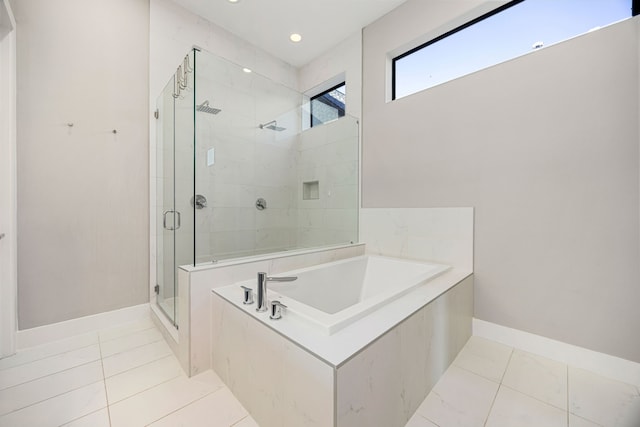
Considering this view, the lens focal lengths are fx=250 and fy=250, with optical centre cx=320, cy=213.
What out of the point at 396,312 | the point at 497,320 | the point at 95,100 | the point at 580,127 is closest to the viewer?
the point at 396,312

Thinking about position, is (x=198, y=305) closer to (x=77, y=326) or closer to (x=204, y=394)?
(x=204, y=394)

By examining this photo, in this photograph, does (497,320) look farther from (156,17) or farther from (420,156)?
(156,17)

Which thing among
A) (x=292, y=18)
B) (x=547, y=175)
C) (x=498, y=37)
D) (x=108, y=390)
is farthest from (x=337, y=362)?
(x=292, y=18)

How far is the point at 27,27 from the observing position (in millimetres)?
1750

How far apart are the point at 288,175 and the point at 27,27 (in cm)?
216

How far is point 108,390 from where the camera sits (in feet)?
4.41

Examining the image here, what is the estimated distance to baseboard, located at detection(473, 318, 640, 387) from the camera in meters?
1.44

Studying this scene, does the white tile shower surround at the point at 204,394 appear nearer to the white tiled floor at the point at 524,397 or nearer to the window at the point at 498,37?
the white tiled floor at the point at 524,397

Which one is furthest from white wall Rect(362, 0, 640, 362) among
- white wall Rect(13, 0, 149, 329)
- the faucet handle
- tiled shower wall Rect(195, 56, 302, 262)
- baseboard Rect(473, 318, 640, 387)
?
white wall Rect(13, 0, 149, 329)

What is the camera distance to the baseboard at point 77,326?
1.74 m

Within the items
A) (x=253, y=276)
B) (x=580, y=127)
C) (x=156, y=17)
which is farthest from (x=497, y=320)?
(x=156, y=17)

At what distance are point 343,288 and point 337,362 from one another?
1265 millimetres

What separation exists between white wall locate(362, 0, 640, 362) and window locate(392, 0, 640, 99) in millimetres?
139

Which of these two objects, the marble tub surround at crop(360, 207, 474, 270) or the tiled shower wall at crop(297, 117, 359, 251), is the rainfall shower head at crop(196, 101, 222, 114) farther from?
the marble tub surround at crop(360, 207, 474, 270)
